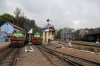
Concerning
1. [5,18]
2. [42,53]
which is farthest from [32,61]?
[5,18]

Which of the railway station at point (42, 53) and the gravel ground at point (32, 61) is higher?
the railway station at point (42, 53)

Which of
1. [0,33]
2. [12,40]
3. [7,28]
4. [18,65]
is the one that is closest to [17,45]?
[12,40]

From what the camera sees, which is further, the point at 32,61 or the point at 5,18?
the point at 5,18

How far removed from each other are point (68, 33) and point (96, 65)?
208 feet

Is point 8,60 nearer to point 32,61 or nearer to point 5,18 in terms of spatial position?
point 32,61

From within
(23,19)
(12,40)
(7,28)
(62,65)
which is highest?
(23,19)

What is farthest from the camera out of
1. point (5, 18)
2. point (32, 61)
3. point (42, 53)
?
point (5, 18)

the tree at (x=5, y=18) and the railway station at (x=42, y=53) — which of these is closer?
the railway station at (x=42, y=53)

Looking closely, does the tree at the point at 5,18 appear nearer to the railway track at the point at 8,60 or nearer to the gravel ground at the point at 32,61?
the railway track at the point at 8,60

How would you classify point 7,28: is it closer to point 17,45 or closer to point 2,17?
point 2,17

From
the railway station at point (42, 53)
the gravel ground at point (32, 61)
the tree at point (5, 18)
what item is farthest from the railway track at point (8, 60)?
the tree at point (5, 18)

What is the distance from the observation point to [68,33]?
71812 millimetres

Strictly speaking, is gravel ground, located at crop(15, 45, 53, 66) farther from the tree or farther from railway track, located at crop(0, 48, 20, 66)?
the tree

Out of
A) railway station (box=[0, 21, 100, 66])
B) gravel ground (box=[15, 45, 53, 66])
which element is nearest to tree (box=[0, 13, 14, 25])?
railway station (box=[0, 21, 100, 66])
